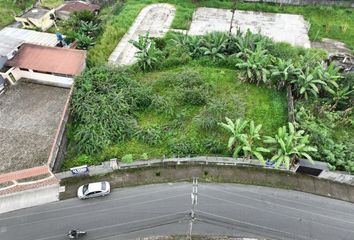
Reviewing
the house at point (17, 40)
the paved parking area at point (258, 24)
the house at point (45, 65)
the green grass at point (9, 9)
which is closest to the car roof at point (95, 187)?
the house at point (45, 65)

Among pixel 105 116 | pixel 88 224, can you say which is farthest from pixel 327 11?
pixel 88 224

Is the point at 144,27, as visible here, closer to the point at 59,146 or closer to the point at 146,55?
the point at 146,55

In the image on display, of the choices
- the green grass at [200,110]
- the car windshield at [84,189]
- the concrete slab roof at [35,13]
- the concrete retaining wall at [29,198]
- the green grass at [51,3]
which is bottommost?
the concrete retaining wall at [29,198]

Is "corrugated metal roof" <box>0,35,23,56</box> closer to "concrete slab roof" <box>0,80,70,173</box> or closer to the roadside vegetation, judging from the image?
"concrete slab roof" <box>0,80,70,173</box>

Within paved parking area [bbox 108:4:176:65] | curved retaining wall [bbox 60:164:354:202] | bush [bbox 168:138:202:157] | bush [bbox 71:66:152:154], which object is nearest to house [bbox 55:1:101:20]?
paved parking area [bbox 108:4:176:65]

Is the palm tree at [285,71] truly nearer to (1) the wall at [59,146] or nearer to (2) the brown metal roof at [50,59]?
(2) the brown metal roof at [50,59]

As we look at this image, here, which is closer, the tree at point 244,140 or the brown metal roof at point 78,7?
the tree at point 244,140
